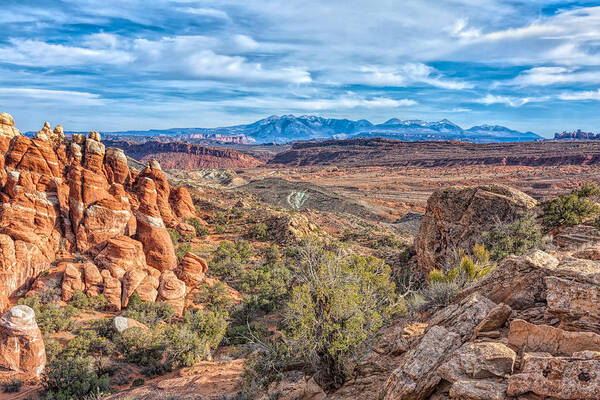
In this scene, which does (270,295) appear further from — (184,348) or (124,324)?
(124,324)

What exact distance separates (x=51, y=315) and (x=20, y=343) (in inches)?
126

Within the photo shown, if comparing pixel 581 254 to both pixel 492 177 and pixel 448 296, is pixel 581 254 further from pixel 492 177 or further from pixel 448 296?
pixel 492 177

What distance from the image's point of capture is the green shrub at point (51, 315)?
15.1 metres

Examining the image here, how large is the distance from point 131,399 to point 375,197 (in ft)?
221

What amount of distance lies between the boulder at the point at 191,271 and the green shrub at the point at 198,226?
10892 mm

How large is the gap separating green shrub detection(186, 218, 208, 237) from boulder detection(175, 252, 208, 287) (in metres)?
10.9

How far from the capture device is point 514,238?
14883 millimetres

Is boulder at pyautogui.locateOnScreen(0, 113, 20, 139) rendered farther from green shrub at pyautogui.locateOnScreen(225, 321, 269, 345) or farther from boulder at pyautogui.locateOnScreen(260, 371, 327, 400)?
boulder at pyautogui.locateOnScreen(260, 371, 327, 400)

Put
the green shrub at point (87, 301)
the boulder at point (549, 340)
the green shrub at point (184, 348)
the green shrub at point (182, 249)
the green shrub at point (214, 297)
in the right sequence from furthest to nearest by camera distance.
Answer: the green shrub at point (182, 249)
the green shrub at point (214, 297)
the green shrub at point (87, 301)
the green shrub at point (184, 348)
the boulder at point (549, 340)

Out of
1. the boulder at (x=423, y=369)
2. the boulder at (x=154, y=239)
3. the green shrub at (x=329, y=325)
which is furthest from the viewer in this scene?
the boulder at (x=154, y=239)

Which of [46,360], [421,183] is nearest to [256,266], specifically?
[46,360]

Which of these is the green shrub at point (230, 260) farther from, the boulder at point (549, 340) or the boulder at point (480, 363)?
the boulder at point (549, 340)

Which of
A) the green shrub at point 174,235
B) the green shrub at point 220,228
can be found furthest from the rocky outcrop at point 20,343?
the green shrub at point 220,228

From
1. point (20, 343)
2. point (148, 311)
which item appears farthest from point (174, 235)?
point (20, 343)
